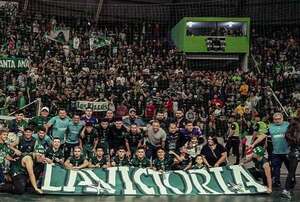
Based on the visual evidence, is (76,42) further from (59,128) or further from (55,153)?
(55,153)

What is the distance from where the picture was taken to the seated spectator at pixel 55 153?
1083cm

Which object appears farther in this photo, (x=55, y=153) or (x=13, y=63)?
(x=13, y=63)

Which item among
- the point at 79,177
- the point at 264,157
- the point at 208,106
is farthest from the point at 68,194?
the point at 208,106

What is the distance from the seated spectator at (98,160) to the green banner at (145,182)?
24 centimetres

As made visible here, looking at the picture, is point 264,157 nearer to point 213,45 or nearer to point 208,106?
point 208,106

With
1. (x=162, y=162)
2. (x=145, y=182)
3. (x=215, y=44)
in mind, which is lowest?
(x=145, y=182)

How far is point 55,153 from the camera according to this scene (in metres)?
10.9

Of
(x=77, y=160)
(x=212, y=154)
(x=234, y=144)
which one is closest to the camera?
(x=77, y=160)

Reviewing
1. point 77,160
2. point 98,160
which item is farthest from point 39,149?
point 98,160

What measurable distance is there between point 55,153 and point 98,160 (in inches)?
35.1

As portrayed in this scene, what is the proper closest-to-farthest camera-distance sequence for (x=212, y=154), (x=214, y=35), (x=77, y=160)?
(x=77, y=160) < (x=212, y=154) < (x=214, y=35)

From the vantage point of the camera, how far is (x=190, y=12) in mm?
31562

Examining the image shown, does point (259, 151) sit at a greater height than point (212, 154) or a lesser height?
greater

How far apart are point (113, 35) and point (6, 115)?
12894 millimetres
